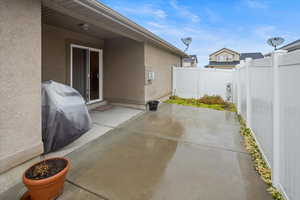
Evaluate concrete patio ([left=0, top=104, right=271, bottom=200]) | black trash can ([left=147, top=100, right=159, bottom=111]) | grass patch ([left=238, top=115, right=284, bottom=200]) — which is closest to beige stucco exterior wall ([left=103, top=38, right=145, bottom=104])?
black trash can ([left=147, top=100, right=159, bottom=111])

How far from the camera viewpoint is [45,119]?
10.6 feet

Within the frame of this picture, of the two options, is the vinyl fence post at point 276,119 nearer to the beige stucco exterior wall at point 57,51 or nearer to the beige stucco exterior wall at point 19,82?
the beige stucco exterior wall at point 19,82

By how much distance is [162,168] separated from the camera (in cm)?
299

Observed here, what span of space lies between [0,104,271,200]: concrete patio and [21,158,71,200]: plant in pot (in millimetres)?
197

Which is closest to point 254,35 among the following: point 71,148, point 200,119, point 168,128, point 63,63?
point 200,119

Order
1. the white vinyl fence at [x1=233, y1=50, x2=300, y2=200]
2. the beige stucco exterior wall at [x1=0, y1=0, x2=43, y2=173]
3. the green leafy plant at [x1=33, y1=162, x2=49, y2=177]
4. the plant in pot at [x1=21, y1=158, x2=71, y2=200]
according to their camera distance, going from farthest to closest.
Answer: the beige stucco exterior wall at [x1=0, y1=0, x2=43, y2=173], the green leafy plant at [x1=33, y1=162, x2=49, y2=177], the plant in pot at [x1=21, y1=158, x2=71, y2=200], the white vinyl fence at [x1=233, y1=50, x2=300, y2=200]

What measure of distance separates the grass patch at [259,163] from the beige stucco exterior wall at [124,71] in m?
4.15

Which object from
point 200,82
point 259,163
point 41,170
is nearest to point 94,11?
point 41,170

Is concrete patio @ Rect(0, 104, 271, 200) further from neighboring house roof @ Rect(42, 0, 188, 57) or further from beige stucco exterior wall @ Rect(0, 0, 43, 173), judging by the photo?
neighboring house roof @ Rect(42, 0, 188, 57)

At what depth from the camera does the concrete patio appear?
235 centimetres

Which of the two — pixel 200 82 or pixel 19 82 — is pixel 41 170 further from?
pixel 200 82

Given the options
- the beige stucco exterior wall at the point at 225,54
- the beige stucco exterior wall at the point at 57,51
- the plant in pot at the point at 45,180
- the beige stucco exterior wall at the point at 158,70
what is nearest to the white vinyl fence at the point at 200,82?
the beige stucco exterior wall at the point at 158,70

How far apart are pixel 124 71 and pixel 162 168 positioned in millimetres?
5205

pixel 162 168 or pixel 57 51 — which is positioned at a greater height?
pixel 57 51
